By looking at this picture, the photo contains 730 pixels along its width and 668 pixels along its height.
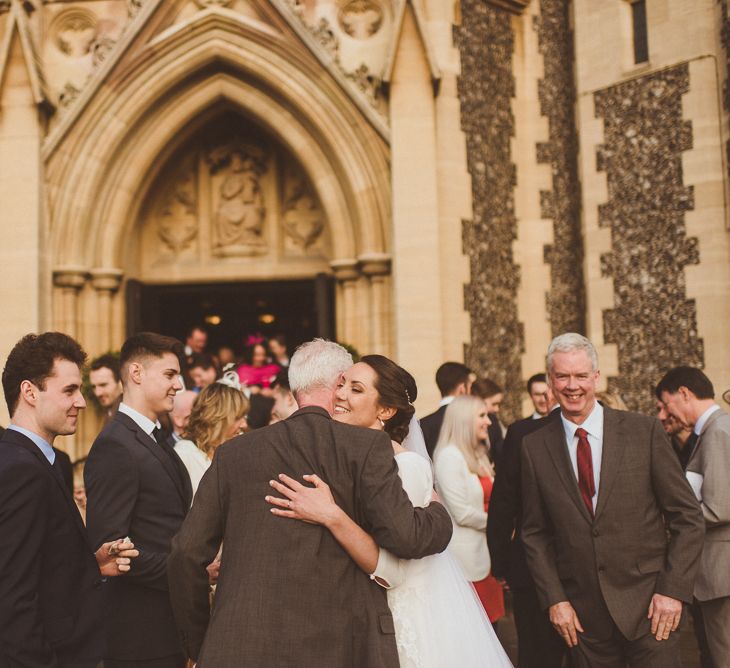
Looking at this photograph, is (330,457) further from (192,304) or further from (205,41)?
(192,304)

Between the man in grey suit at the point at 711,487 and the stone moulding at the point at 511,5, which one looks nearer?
the man in grey suit at the point at 711,487

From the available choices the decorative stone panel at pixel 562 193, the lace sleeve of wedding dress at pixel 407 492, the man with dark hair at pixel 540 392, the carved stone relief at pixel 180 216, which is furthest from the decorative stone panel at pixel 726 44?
the lace sleeve of wedding dress at pixel 407 492

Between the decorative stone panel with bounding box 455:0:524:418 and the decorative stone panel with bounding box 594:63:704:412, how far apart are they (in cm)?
105

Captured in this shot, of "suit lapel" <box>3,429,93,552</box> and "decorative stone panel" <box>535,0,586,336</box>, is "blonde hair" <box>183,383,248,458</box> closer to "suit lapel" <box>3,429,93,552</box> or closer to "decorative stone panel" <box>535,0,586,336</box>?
"suit lapel" <box>3,429,93,552</box>

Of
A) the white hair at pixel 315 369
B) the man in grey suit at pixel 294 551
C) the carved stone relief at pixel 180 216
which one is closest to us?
the man in grey suit at pixel 294 551

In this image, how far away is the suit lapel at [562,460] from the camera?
3.66m

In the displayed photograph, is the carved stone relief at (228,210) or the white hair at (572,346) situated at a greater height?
the carved stone relief at (228,210)

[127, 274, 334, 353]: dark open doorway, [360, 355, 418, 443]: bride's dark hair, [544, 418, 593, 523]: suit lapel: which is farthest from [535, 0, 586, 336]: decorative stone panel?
[360, 355, 418, 443]: bride's dark hair

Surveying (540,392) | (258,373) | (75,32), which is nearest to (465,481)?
(540,392)

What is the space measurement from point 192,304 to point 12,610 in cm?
1076

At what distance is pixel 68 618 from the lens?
9.36 feet

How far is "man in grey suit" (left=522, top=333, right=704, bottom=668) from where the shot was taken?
3.50m

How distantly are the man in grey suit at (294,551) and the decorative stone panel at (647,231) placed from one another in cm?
746

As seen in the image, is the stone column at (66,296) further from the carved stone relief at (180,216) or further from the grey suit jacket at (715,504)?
the grey suit jacket at (715,504)
